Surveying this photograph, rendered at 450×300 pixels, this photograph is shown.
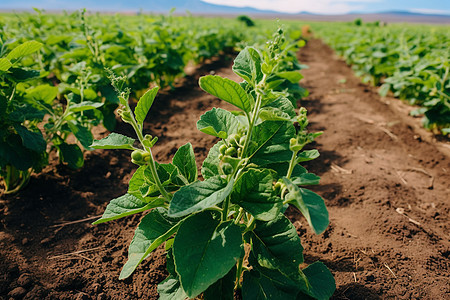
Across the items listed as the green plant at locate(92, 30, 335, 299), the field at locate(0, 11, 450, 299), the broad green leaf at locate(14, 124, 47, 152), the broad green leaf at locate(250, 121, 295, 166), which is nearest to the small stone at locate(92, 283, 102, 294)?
the field at locate(0, 11, 450, 299)

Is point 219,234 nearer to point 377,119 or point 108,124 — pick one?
point 108,124

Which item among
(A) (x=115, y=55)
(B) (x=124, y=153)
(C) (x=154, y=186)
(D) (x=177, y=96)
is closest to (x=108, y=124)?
(B) (x=124, y=153)

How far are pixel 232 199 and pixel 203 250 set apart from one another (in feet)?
0.89

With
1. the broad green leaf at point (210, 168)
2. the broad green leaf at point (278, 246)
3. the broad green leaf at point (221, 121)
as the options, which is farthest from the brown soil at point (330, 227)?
the broad green leaf at point (221, 121)

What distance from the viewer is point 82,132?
2785mm

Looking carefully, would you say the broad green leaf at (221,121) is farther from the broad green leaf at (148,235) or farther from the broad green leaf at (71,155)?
the broad green leaf at (71,155)

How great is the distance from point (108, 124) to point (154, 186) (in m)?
2.79

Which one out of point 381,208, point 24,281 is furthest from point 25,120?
point 381,208

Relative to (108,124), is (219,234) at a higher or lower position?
higher

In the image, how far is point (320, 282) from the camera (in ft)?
5.17

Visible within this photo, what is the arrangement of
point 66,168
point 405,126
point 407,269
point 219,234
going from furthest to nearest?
point 405,126
point 66,168
point 407,269
point 219,234

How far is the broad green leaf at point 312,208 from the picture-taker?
1.04 metres

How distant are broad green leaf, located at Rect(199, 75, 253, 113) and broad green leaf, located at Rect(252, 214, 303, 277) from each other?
610 mm

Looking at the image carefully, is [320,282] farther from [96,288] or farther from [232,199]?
[96,288]
